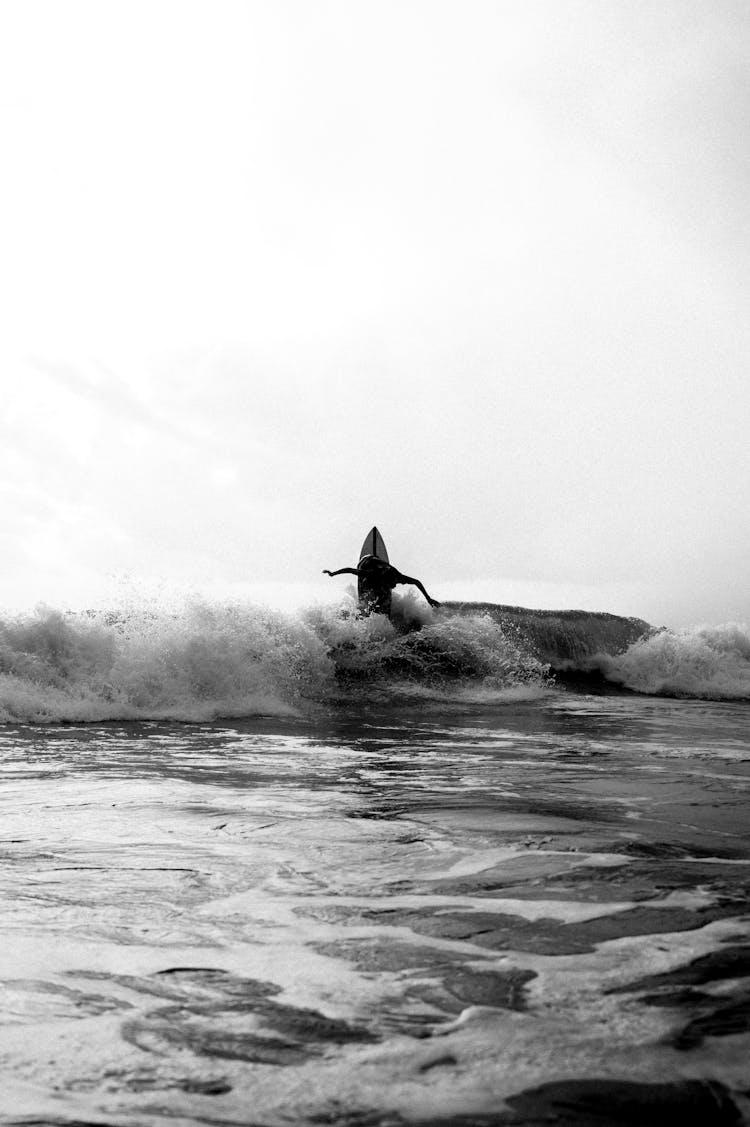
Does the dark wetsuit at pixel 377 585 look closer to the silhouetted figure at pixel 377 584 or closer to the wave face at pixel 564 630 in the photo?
the silhouetted figure at pixel 377 584

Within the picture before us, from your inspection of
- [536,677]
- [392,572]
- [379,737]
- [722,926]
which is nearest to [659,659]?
[536,677]

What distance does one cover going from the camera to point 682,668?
19.5 metres

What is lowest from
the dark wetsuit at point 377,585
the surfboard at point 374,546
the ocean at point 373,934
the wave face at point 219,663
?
the ocean at point 373,934

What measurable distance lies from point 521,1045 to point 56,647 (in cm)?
1030

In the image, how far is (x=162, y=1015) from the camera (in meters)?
2.01

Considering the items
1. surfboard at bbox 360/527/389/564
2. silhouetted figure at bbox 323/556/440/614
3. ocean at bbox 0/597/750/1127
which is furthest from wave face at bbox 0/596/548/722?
ocean at bbox 0/597/750/1127

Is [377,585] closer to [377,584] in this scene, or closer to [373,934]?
[377,584]

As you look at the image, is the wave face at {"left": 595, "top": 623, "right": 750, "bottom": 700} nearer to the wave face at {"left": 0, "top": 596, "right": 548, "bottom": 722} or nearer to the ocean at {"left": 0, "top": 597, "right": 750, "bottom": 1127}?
the wave face at {"left": 0, "top": 596, "right": 548, "bottom": 722}

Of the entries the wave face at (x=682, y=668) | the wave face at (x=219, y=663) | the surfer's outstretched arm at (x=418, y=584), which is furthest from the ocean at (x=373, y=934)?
the wave face at (x=682, y=668)

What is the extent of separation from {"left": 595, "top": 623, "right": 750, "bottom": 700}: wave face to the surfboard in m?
5.72

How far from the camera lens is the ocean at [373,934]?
5.48ft

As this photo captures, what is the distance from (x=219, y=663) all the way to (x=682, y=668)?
1189 cm

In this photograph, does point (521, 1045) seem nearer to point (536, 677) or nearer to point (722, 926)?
point (722, 926)

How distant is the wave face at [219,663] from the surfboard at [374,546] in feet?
7.12
